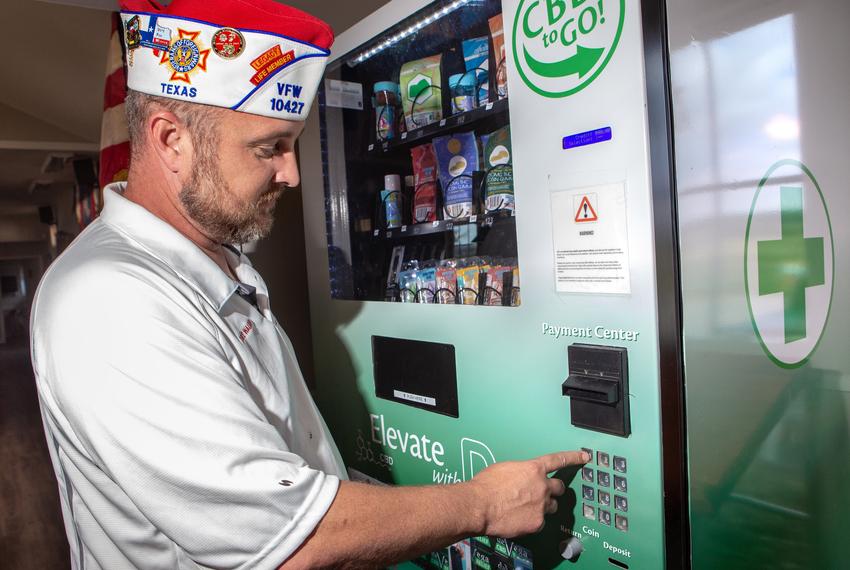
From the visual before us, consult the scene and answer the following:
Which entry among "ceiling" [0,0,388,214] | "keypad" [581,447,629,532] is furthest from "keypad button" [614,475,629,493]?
"ceiling" [0,0,388,214]

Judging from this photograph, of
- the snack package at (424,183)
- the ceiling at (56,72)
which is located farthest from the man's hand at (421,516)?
the ceiling at (56,72)

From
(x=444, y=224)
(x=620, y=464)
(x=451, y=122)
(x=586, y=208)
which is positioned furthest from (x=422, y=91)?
(x=620, y=464)

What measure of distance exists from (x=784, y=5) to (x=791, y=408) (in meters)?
0.93

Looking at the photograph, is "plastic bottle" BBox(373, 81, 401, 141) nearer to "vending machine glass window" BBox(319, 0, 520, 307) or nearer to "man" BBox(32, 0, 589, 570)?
"vending machine glass window" BBox(319, 0, 520, 307)

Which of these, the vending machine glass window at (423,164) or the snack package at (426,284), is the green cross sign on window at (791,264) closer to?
the vending machine glass window at (423,164)

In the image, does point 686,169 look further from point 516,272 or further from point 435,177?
point 435,177

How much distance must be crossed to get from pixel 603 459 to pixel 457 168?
3.12 feet

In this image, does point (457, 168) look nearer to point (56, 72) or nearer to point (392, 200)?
point (392, 200)

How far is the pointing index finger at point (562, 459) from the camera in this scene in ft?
3.59

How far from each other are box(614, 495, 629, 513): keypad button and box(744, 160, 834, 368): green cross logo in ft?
1.50

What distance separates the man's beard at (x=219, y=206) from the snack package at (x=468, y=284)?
2.05ft

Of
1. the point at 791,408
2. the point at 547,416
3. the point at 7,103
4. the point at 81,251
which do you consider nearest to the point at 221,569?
the point at 81,251

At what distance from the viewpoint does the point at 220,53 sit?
3.35 feet

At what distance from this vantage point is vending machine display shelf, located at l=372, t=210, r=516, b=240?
1.37 meters
